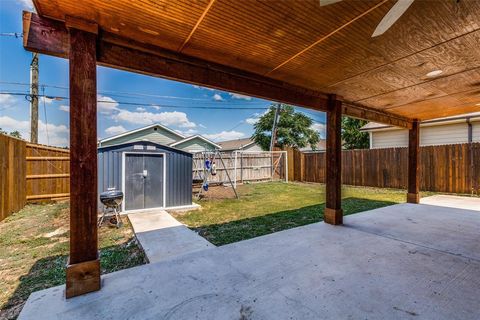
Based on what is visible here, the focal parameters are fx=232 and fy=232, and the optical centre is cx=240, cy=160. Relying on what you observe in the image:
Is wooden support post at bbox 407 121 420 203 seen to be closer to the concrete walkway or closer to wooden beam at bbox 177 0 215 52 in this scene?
the concrete walkway

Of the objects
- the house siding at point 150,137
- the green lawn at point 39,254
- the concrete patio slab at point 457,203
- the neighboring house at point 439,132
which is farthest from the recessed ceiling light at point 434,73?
the house siding at point 150,137

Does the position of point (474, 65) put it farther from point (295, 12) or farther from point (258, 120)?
point (258, 120)

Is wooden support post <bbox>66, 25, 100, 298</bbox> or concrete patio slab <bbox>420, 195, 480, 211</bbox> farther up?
wooden support post <bbox>66, 25, 100, 298</bbox>

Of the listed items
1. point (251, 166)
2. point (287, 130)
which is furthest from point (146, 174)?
point (287, 130)

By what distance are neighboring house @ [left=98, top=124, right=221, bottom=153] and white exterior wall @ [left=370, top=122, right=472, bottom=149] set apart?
9303 mm

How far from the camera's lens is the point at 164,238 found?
11.7 feet

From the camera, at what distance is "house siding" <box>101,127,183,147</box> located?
1388cm

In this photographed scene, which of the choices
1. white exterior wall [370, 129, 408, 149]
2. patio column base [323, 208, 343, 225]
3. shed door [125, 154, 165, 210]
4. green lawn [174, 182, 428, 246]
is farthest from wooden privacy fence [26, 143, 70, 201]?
white exterior wall [370, 129, 408, 149]

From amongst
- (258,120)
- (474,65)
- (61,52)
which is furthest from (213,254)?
(258,120)

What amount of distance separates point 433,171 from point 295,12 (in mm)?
8985

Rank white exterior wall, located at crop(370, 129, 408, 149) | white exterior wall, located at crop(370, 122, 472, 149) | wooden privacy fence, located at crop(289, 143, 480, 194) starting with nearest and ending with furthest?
wooden privacy fence, located at crop(289, 143, 480, 194)
white exterior wall, located at crop(370, 122, 472, 149)
white exterior wall, located at crop(370, 129, 408, 149)

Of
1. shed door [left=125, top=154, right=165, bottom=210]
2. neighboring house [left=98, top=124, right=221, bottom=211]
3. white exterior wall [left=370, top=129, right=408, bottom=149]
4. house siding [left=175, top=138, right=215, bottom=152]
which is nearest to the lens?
neighboring house [left=98, top=124, right=221, bottom=211]

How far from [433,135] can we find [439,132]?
8.7 inches

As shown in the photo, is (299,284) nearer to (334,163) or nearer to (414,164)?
(334,163)
